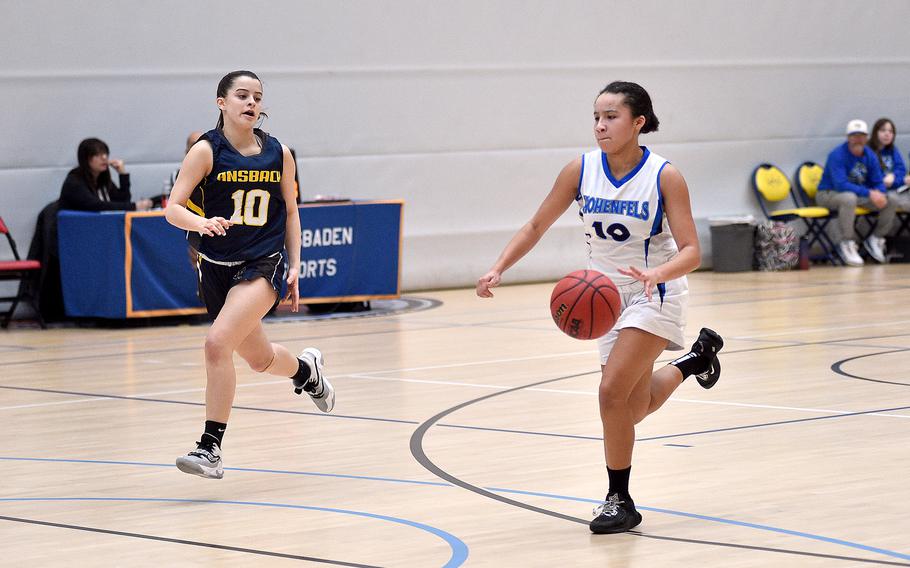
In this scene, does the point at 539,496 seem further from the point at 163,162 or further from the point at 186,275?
the point at 163,162

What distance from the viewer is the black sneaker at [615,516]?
15.2ft

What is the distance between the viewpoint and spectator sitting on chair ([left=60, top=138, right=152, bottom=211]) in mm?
12102

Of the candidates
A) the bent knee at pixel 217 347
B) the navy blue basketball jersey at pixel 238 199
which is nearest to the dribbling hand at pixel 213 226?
the navy blue basketball jersey at pixel 238 199

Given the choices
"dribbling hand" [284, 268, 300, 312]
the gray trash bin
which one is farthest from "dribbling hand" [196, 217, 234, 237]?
the gray trash bin

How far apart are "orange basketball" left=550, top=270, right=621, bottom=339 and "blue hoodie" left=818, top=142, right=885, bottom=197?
40.9ft

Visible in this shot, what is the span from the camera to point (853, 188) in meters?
16.5

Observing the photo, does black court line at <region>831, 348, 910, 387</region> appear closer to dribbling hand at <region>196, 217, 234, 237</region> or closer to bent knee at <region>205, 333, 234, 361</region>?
bent knee at <region>205, 333, 234, 361</region>

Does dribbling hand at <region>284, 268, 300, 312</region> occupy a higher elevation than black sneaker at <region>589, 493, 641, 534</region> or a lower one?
higher

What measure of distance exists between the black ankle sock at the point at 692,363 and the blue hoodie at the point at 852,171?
11.2m

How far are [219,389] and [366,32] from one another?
9.49 m

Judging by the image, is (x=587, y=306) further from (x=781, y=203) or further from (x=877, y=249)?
(x=781, y=203)

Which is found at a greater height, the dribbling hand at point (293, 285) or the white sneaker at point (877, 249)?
the dribbling hand at point (293, 285)

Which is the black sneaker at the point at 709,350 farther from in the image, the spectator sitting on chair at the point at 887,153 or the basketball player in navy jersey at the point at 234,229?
the spectator sitting on chair at the point at 887,153

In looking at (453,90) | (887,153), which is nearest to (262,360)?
(453,90)
